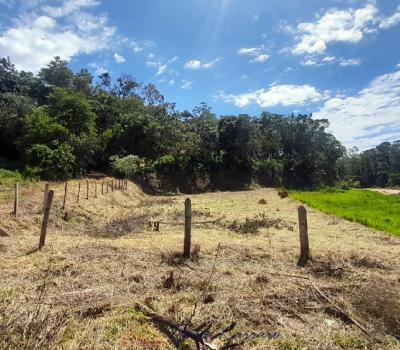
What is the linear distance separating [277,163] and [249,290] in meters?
48.8

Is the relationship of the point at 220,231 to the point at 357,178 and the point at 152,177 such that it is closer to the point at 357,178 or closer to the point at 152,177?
the point at 152,177

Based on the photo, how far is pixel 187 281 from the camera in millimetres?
6711

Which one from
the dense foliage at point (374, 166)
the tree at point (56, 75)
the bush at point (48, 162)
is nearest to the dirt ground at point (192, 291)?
the bush at point (48, 162)

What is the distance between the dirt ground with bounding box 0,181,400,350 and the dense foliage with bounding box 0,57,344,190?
A: 67.2ft

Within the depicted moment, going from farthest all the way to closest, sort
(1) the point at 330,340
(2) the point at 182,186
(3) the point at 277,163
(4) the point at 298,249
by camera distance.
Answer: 1. (3) the point at 277,163
2. (2) the point at 182,186
3. (4) the point at 298,249
4. (1) the point at 330,340

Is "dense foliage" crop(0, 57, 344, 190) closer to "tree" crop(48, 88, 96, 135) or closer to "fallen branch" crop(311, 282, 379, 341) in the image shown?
"tree" crop(48, 88, 96, 135)

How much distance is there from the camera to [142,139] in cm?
3903

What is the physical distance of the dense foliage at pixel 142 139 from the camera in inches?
1225

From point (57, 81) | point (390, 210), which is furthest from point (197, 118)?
point (390, 210)

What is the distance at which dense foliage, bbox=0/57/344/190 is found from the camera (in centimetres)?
3111

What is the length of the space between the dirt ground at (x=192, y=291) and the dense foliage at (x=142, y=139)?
20.5 meters

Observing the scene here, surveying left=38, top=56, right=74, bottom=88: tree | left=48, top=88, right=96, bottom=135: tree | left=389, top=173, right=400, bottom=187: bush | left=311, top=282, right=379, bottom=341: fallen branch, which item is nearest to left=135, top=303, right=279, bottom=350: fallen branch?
left=311, top=282, right=379, bottom=341: fallen branch

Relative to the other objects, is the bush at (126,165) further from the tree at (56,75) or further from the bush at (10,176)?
the tree at (56,75)

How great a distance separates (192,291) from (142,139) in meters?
33.7
